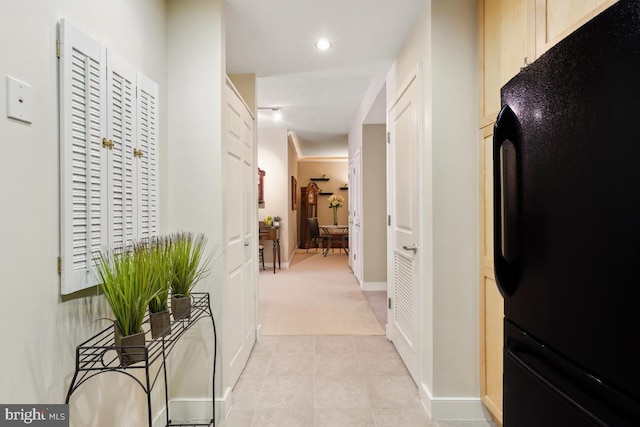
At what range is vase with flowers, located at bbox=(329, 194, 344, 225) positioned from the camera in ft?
29.9

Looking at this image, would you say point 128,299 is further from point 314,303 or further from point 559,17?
point 314,303

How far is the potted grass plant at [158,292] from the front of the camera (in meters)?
1.18

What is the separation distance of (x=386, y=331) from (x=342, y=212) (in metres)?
7.02

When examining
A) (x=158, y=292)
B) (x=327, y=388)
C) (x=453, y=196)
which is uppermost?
(x=453, y=196)

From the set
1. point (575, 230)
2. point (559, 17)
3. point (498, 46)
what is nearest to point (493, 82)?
point (498, 46)

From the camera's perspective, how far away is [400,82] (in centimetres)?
249

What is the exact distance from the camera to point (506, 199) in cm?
90

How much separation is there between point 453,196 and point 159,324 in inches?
61.1

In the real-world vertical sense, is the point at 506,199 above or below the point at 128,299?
above

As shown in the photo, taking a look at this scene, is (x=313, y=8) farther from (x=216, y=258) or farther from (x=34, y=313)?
(x=34, y=313)

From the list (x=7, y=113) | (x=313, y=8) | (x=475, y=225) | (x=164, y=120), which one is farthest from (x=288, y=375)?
(x=313, y=8)

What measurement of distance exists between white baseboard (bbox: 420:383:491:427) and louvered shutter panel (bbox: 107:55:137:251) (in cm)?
179

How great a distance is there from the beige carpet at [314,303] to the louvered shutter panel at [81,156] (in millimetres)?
2210

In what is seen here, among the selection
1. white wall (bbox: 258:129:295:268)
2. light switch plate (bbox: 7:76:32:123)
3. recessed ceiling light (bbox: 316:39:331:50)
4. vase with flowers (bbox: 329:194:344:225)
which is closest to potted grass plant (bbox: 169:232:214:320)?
light switch plate (bbox: 7:76:32:123)
